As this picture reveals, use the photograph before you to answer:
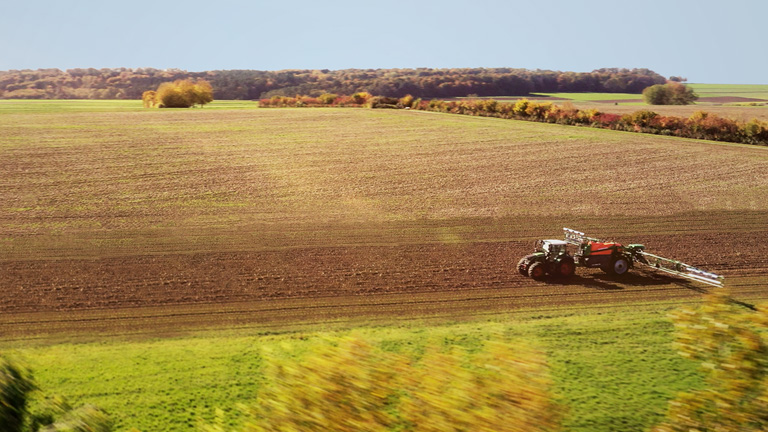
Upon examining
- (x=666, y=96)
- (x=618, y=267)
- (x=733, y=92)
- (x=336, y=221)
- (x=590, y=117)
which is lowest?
(x=618, y=267)

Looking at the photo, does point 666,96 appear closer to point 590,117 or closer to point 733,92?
point 590,117

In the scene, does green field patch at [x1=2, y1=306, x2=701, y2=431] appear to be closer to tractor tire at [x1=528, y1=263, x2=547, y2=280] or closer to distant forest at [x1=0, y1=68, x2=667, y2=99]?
tractor tire at [x1=528, y1=263, x2=547, y2=280]

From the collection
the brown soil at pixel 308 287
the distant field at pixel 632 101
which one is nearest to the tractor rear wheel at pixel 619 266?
the brown soil at pixel 308 287

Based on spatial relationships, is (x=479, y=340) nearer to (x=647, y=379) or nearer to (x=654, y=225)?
(x=647, y=379)

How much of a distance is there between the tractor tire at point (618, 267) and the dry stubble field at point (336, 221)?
370 mm

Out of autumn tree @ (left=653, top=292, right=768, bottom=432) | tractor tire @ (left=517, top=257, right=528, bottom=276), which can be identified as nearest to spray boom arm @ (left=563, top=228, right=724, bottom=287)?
tractor tire @ (left=517, top=257, right=528, bottom=276)

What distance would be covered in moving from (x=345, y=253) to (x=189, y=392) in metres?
10.7

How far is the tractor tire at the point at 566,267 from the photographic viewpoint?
21.5 meters

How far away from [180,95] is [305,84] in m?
32.2

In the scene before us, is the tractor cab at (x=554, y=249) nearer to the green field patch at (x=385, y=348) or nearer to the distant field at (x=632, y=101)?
the green field patch at (x=385, y=348)

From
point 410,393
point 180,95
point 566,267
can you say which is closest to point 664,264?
point 566,267

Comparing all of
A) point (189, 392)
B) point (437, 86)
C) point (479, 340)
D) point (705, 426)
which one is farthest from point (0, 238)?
point (437, 86)

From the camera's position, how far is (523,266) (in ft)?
71.5

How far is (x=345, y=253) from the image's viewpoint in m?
23.8
